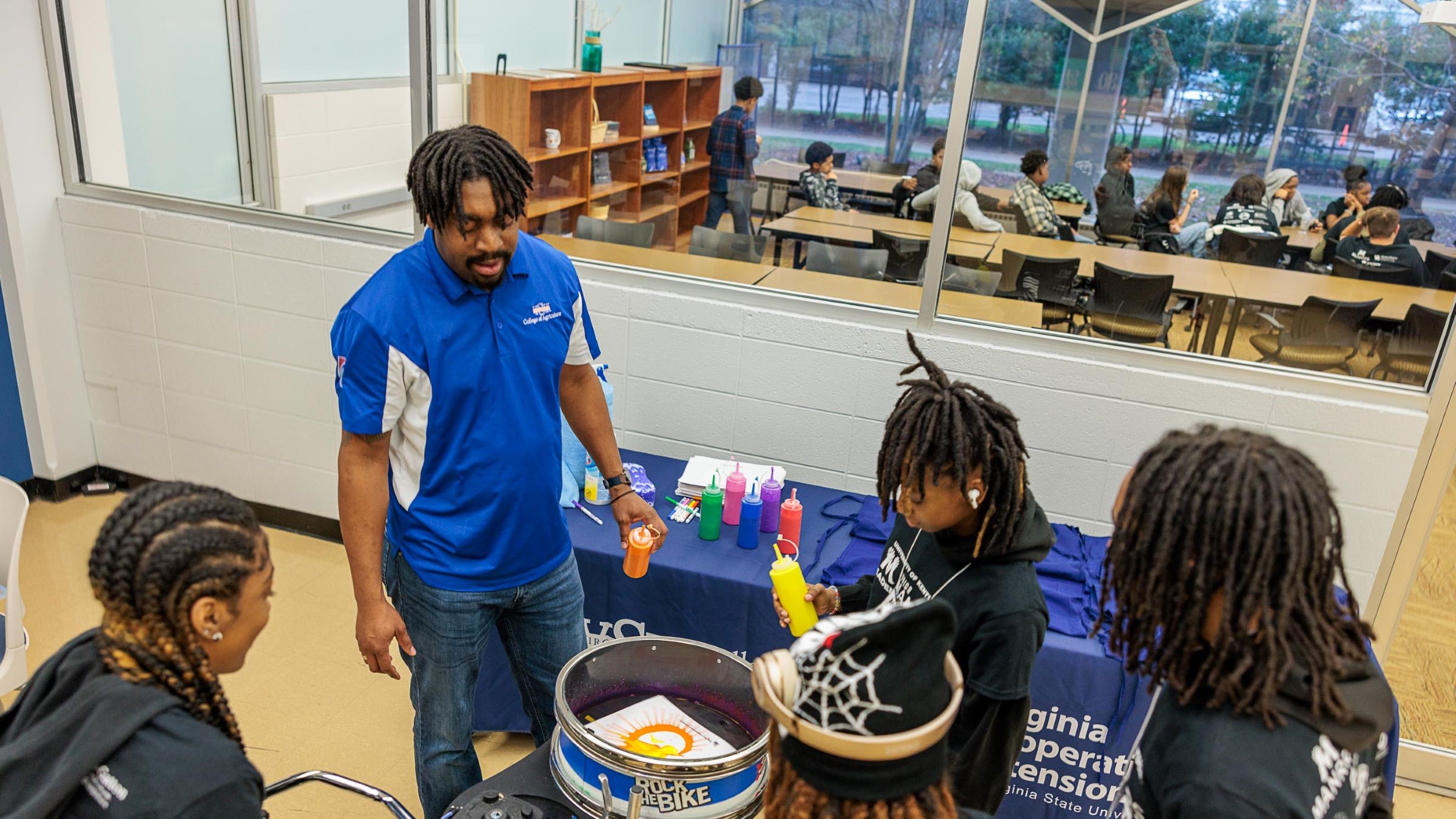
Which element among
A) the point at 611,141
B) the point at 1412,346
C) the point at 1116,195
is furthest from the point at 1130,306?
the point at 611,141

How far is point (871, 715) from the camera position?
100 cm

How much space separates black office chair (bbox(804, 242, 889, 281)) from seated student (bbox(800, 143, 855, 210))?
73 cm

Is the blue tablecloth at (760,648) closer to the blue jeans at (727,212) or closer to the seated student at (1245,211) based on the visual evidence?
the blue jeans at (727,212)

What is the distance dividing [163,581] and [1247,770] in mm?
1196

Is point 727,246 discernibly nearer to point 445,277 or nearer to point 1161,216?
point 1161,216

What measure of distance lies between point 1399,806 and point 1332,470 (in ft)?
3.33

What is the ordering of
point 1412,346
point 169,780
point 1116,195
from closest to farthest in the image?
point 169,780
point 1412,346
point 1116,195

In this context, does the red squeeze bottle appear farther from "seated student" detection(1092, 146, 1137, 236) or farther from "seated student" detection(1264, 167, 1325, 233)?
"seated student" detection(1264, 167, 1325, 233)

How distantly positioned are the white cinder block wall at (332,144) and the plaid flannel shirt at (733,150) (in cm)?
155

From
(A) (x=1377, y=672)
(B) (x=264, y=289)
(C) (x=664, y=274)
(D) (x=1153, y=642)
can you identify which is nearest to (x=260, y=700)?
(B) (x=264, y=289)

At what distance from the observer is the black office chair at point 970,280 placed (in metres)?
3.08

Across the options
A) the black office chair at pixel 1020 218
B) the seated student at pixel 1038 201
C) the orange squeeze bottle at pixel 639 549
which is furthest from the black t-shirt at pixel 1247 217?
the orange squeeze bottle at pixel 639 549

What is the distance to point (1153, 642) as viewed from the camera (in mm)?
1145

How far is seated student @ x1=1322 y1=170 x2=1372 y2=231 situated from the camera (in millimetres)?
3475
